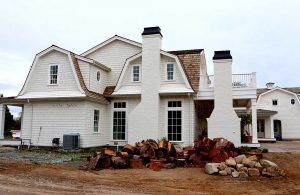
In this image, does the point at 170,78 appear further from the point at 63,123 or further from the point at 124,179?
the point at 124,179

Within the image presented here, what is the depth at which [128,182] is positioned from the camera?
8.81 m

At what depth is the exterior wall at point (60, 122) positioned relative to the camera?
17281mm

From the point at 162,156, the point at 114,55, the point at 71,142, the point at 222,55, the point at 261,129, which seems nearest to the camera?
the point at 162,156

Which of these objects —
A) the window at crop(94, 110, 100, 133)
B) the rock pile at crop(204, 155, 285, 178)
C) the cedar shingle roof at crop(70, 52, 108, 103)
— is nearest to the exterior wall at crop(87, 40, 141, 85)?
the cedar shingle roof at crop(70, 52, 108, 103)

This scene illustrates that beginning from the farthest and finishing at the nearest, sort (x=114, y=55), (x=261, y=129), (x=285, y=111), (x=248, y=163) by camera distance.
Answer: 1. (x=285, y=111)
2. (x=261, y=129)
3. (x=114, y=55)
4. (x=248, y=163)

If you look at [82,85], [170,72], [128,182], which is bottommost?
[128,182]

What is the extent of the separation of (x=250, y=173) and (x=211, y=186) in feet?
7.58

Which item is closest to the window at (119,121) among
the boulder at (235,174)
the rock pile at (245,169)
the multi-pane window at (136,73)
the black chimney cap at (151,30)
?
the multi-pane window at (136,73)

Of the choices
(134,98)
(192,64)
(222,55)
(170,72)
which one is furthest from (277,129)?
(134,98)

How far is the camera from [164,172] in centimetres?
1082

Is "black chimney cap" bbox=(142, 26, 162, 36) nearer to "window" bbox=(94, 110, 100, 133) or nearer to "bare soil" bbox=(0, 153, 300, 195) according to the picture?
"window" bbox=(94, 110, 100, 133)

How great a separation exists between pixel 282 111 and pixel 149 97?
22044 millimetres

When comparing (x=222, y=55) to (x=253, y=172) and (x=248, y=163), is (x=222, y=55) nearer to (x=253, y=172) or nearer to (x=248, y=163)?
(x=248, y=163)

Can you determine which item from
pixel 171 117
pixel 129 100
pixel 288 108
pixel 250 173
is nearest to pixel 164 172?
pixel 250 173
